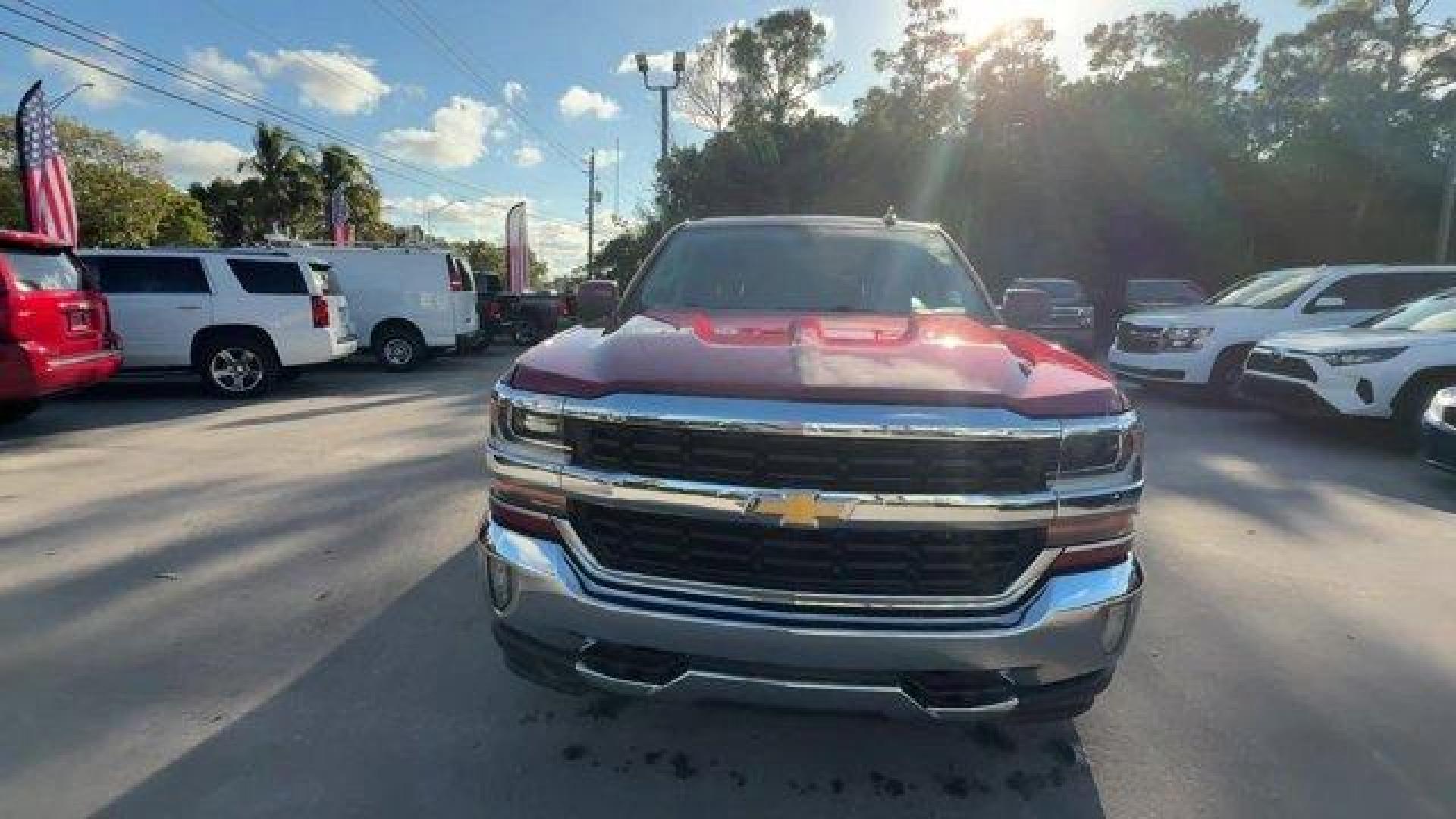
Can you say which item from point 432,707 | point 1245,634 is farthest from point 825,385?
point 1245,634

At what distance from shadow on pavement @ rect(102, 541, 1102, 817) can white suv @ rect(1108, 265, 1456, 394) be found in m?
8.50

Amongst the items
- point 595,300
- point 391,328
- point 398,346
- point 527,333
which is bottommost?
point 527,333

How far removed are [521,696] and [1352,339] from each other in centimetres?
814

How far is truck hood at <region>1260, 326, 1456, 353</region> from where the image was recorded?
7590 millimetres

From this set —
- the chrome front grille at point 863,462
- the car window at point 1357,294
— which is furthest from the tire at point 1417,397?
the chrome front grille at point 863,462

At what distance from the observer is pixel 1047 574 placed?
7.63ft

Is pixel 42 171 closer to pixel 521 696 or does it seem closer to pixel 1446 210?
pixel 521 696

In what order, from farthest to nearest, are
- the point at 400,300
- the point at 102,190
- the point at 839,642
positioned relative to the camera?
the point at 102,190 < the point at 400,300 < the point at 839,642

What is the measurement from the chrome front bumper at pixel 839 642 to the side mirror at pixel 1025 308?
2.22m

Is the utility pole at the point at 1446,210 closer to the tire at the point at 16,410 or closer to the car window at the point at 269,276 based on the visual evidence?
the car window at the point at 269,276

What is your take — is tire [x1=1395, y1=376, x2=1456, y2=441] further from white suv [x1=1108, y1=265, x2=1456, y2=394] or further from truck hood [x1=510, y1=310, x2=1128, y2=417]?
truck hood [x1=510, y1=310, x2=1128, y2=417]

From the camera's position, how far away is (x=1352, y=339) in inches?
311

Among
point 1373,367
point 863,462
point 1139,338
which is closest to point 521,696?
point 863,462

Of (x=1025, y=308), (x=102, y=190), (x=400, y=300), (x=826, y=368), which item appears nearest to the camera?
(x=826, y=368)
